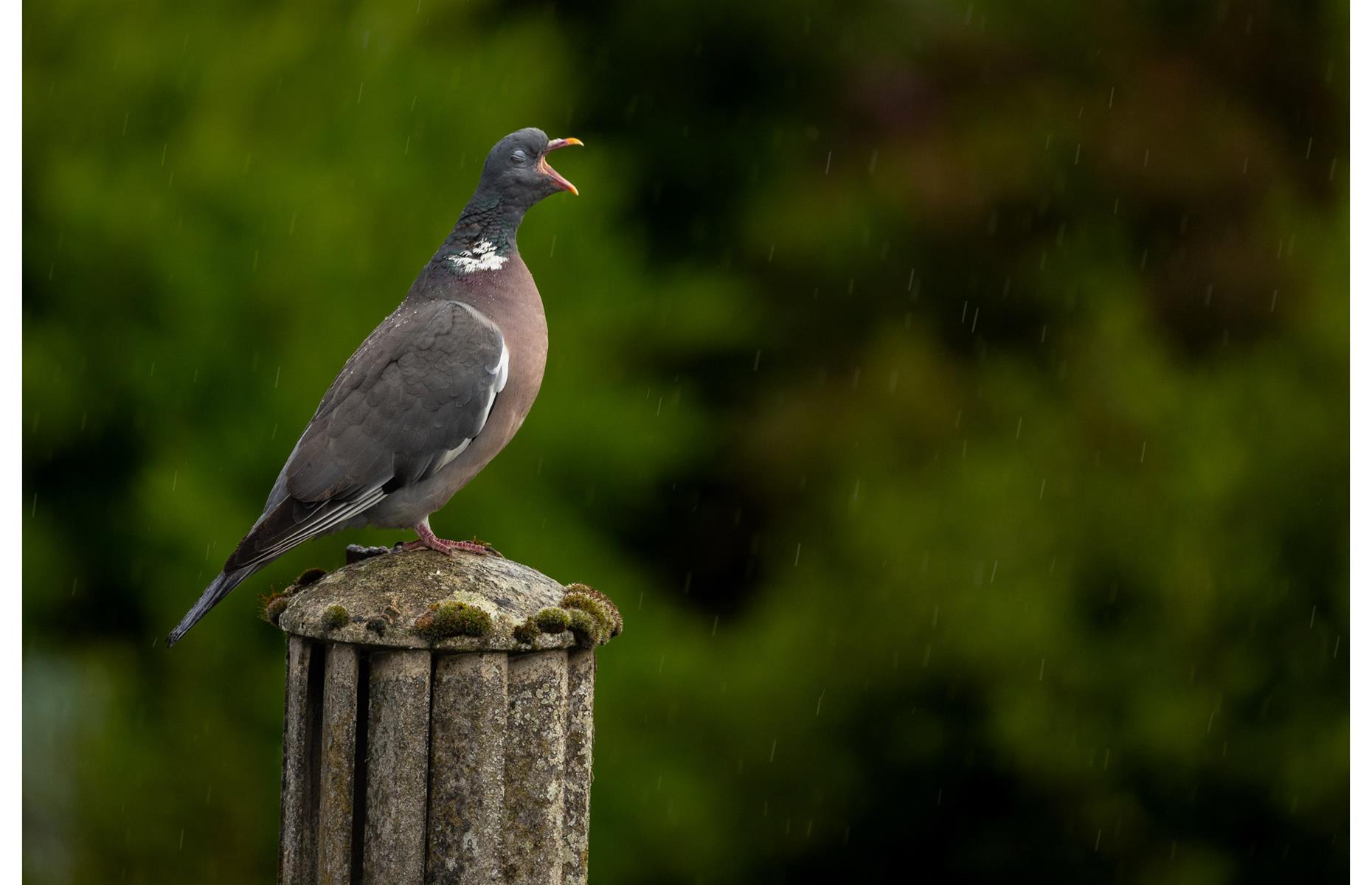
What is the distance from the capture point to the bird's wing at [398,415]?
3049 mm

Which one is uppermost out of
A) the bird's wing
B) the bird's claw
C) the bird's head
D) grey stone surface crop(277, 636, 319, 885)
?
the bird's head

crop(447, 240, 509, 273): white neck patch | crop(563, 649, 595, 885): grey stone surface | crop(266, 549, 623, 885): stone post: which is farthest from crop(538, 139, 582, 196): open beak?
crop(563, 649, 595, 885): grey stone surface

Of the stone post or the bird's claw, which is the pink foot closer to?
the bird's claw

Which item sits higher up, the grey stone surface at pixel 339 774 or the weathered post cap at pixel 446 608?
the weathered post cap at pixel 446 608

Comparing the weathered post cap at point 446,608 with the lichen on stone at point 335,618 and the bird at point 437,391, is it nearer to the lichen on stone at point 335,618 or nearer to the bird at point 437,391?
the lichen on stone at point 335,618

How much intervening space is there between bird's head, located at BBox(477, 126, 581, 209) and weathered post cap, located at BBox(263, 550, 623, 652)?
78cm

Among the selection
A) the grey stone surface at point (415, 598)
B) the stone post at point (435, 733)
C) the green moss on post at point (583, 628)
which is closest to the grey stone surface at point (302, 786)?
the stone post at point (435, 733)

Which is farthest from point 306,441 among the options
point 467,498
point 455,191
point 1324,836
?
point 1324,836

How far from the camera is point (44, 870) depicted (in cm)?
616

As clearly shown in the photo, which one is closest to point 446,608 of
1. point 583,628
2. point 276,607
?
point 583,628

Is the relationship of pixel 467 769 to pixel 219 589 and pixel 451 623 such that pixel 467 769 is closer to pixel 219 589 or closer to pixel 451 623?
pixel 451 623

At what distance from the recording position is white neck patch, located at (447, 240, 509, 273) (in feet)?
10.6

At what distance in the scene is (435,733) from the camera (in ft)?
8.88

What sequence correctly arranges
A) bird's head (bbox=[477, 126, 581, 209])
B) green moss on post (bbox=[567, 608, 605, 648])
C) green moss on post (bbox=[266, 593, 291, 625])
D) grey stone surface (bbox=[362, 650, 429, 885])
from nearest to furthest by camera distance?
1. grey stone surface (bbox=[362, 650, 429, 885])
2. green moss on post (bbox=[567, 608, 605, 648])
3. green moss on post (bbox=[266, 593, 291, 625])
4. bird's head (bbox=[477, 126, 581, 209])
